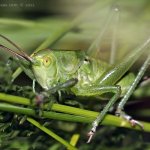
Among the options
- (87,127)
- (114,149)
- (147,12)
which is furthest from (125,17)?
(114,149)

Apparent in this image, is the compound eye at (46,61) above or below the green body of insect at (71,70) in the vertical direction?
above

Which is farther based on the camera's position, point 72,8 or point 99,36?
point 72,8

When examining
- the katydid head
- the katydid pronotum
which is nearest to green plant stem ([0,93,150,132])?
the katydid pronotum

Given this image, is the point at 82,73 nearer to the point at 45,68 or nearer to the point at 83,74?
the point at 83,74

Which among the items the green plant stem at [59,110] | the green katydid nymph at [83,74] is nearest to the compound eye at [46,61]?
the green katydid nymph at [83,74]

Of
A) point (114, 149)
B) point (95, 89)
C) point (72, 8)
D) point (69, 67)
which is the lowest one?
point (114, 149)

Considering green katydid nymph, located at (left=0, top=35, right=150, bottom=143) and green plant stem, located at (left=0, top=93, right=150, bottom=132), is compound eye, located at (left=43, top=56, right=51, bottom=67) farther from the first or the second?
green plant stem, located at (left=0, top=93, right=150, bottom=132)

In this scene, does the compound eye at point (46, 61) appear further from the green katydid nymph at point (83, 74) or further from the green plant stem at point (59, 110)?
the green plant stem at point (59, 110)

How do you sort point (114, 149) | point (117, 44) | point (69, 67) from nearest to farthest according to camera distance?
point (114, 149) < point (69, 67) < point (117, 44)

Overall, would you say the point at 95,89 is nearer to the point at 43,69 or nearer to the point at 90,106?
the point at 90,106
